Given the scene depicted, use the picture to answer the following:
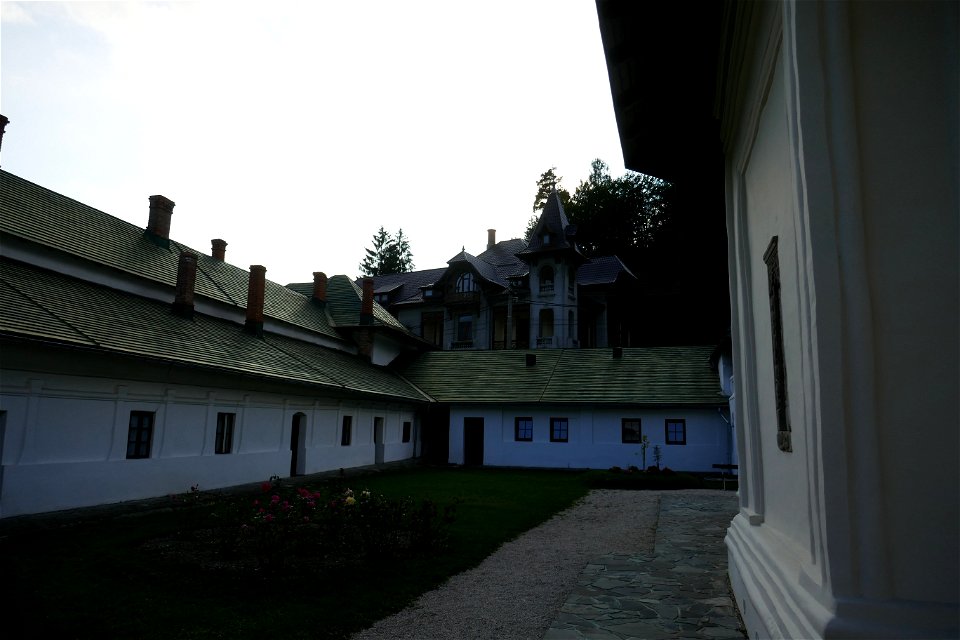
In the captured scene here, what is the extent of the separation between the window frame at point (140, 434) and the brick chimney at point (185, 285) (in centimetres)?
574

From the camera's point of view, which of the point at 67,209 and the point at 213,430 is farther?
the point at 67,209

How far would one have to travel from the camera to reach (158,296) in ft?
66.8

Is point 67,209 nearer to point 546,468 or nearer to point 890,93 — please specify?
point 546,468

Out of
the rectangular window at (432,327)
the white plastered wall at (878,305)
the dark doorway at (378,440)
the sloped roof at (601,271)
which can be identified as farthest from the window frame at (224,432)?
the sloped roof at (601,271)

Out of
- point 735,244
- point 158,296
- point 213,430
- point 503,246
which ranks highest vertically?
point 503,246

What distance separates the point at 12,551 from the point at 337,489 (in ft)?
15.9

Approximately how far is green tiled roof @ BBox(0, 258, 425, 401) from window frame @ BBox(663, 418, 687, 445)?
11870 mm

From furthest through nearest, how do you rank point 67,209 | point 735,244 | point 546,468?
point 546,468
point 67,209
point 735,244

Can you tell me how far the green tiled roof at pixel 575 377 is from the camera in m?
26.5

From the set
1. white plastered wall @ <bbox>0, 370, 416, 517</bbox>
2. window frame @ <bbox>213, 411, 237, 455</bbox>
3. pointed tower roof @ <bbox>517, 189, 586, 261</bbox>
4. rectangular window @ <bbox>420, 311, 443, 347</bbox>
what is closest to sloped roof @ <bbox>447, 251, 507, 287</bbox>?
pointed tower roof @ <bbox>517, 189, 586, 261</bbox>

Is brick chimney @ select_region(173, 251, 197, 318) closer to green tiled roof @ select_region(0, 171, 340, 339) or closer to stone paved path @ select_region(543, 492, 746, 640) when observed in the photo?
green tiled roof @ select_region(0, 171, 340, 339)

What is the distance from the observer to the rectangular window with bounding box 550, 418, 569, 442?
27.5 meters

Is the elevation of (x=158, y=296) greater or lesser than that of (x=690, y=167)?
greater

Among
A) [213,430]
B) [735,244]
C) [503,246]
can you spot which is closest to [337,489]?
[213,430]
